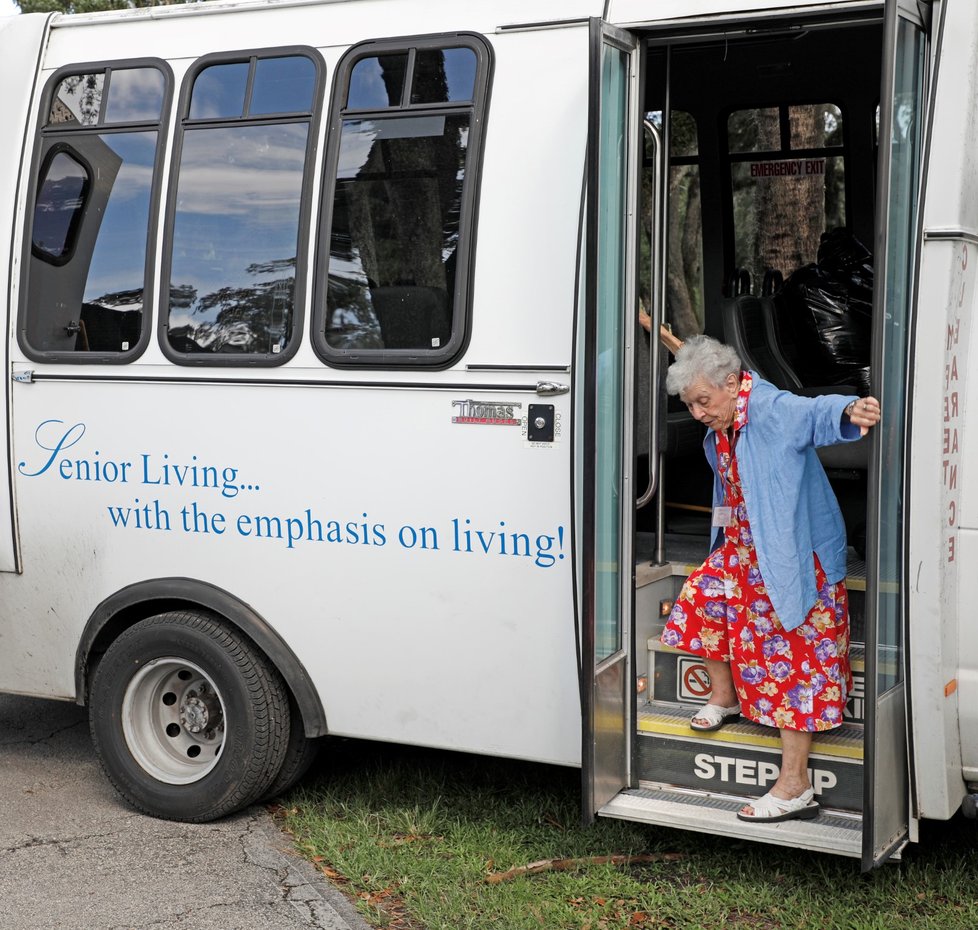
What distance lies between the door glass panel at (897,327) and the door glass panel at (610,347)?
85cm

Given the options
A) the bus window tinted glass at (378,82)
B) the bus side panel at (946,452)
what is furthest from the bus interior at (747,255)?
the bus window tinted glass at (378,82)

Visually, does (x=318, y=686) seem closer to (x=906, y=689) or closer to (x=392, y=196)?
(x=392, y=196)

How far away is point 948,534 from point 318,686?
222 centimetres

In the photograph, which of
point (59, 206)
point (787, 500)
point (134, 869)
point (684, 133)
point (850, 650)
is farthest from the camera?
point (684, 133)

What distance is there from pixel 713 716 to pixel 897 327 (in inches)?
56.1

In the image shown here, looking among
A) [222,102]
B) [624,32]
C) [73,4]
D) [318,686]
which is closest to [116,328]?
[222,102]

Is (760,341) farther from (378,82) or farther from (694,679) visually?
(378,82)

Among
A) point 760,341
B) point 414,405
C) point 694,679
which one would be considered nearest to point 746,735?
point 694,679

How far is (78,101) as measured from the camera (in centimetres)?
512

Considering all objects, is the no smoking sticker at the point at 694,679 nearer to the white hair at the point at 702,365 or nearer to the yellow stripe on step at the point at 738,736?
the yellow stripe on step at the point at 738,736

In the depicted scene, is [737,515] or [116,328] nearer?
[737,515]

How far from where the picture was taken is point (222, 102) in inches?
190

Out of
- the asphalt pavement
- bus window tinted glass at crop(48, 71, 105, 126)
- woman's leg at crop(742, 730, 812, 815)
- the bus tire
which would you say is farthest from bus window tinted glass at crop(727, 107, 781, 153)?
the asphalt pavement

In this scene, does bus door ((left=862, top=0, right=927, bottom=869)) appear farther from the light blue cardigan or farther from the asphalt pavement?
the asphalt pavement
